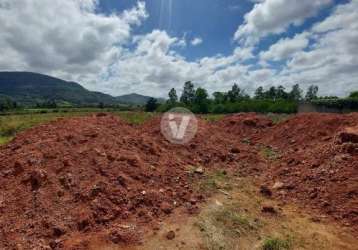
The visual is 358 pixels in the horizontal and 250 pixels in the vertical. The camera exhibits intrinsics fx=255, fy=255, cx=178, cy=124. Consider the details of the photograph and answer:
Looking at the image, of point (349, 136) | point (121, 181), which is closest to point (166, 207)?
point (121, 181)

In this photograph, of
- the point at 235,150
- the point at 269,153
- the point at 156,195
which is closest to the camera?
the point at 156,195

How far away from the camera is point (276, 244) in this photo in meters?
4.63

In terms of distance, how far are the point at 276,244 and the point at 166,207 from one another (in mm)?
2405

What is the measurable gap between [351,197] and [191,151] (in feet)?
18.8

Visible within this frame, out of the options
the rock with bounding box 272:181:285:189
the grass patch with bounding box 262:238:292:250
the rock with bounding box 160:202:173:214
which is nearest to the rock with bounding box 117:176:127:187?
the rock with bounding box 160:202:173:214

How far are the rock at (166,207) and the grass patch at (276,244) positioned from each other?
6.94 ft

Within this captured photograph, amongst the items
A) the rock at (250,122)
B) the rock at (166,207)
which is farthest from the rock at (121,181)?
the rock at (250,122)

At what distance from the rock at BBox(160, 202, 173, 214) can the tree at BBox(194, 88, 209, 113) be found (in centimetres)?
4429

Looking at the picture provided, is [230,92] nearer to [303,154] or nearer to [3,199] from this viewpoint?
[303,154]

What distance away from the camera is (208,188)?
23.6 feet

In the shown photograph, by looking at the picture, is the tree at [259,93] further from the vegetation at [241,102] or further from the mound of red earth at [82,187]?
the mound of red earth at [82,187]

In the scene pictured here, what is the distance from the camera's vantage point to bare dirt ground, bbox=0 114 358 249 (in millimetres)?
4809

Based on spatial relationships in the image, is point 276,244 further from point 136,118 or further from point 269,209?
point 136,118

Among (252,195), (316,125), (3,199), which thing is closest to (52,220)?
(3,199)
